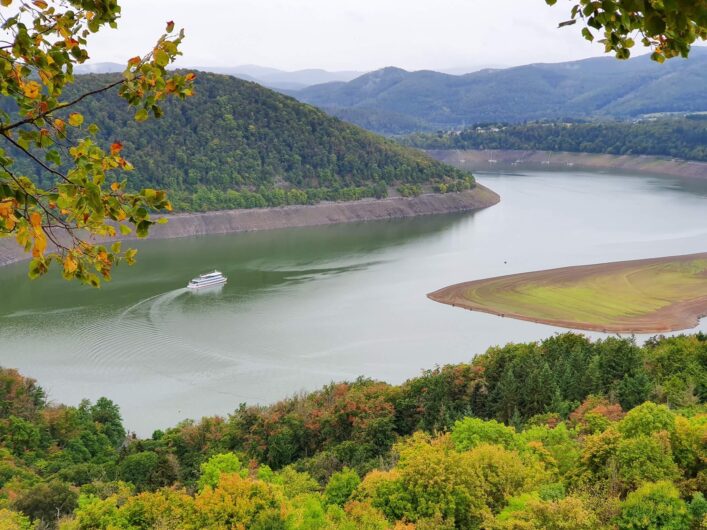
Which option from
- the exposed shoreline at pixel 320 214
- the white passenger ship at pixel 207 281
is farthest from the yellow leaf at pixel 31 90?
the exposed shoreline at pixel 320 214

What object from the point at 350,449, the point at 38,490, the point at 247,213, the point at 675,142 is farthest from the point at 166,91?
the point at 675,142

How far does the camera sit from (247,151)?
61.6 meters

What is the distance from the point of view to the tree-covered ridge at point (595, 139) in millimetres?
85688

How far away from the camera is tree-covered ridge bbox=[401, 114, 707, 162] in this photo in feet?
281

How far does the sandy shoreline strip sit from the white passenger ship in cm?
951

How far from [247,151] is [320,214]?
36.8 feet

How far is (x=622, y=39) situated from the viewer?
2.51m

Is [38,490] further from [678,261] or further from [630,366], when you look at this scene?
[678,261]

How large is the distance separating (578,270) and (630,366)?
18.1 metres

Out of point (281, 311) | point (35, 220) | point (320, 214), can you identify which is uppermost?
point (35, 220)

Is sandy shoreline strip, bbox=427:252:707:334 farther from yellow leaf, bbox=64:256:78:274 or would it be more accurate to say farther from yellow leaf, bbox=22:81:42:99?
yellow leaf, bbox=22:81:42:99

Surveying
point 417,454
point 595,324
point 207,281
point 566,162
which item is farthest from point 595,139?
point 417,454

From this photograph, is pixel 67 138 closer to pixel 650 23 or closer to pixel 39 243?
pixel 39 243

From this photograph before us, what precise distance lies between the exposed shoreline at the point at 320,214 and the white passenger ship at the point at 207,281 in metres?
12.0
